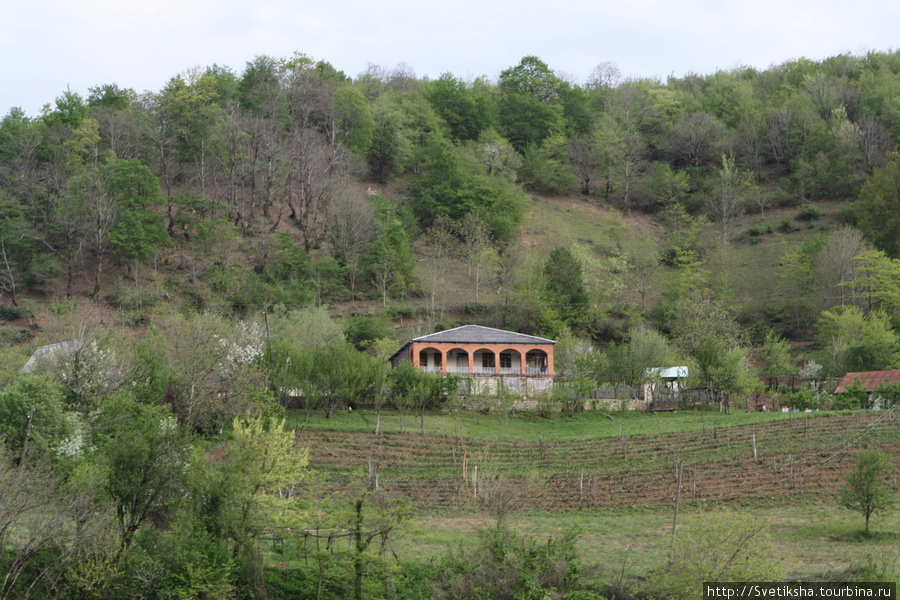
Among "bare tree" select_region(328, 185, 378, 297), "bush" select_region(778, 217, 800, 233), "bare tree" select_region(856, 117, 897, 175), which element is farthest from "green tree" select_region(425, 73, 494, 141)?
"bare tree" select_region(856, 117, 897, 175)

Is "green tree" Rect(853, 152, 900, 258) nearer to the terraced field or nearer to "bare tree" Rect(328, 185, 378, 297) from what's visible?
the terraced field

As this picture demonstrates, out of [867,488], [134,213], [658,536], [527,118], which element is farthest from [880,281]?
[134,213]

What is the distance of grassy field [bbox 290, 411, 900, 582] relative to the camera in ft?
92.1

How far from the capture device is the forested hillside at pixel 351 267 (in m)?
26.8

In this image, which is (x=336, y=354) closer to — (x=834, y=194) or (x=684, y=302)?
(x=684, y=302)

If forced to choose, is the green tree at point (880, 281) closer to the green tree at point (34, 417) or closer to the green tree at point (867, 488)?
Answer: the green tree at point (867, 488)

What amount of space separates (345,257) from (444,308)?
8.36 m

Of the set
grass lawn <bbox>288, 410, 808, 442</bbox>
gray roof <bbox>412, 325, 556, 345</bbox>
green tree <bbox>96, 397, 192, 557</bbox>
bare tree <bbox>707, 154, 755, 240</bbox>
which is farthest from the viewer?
bare tree <bbox>707, 154, 755, 240</bbox>

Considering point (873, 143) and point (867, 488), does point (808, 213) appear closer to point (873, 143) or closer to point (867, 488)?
point (873, 143)

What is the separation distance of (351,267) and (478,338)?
1522 cm

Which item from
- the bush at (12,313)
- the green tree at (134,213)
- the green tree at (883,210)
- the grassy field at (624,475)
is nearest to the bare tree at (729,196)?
the green tree at (883,210)

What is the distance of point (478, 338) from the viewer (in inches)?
2181

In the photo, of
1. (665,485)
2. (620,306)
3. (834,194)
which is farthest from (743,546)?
(834,194)

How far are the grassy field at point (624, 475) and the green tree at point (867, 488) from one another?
2.26 ft
